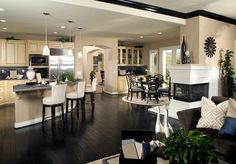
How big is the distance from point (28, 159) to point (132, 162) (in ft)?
7.25

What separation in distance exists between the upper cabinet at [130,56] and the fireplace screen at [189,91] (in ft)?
18.4

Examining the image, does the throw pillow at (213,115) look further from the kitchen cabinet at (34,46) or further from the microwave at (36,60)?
the kitchen cabinet at (34,46)

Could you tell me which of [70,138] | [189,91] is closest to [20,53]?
[70,138]

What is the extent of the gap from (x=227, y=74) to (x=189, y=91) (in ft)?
5.80

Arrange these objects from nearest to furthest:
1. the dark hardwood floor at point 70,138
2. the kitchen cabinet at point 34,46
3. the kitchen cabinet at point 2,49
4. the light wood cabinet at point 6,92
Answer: the dark hardwood floor at point 70,138 < the light wood cabinet at point 6,92 < the kitchen cabinet at point 2,49 < the kitchen cabinet at point 34,46

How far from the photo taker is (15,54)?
7.89m

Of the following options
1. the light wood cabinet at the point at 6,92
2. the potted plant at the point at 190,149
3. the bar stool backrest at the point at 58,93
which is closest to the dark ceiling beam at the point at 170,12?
the bar stool backrest at the point at 58,93

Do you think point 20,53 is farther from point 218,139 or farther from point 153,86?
point 218,139

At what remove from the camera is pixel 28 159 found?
10.1 feet

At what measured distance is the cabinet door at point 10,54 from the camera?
775cm

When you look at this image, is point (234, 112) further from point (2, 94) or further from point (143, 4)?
point (2, 94)

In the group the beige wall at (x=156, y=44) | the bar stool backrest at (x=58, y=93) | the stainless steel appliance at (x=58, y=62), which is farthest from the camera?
the beige wall at (x=156, y=44)

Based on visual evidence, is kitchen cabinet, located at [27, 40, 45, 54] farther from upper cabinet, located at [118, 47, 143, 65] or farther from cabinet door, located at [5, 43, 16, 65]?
upper cabinet, located at [118, 47, 143, 65]

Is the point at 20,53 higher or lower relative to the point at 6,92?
higher
